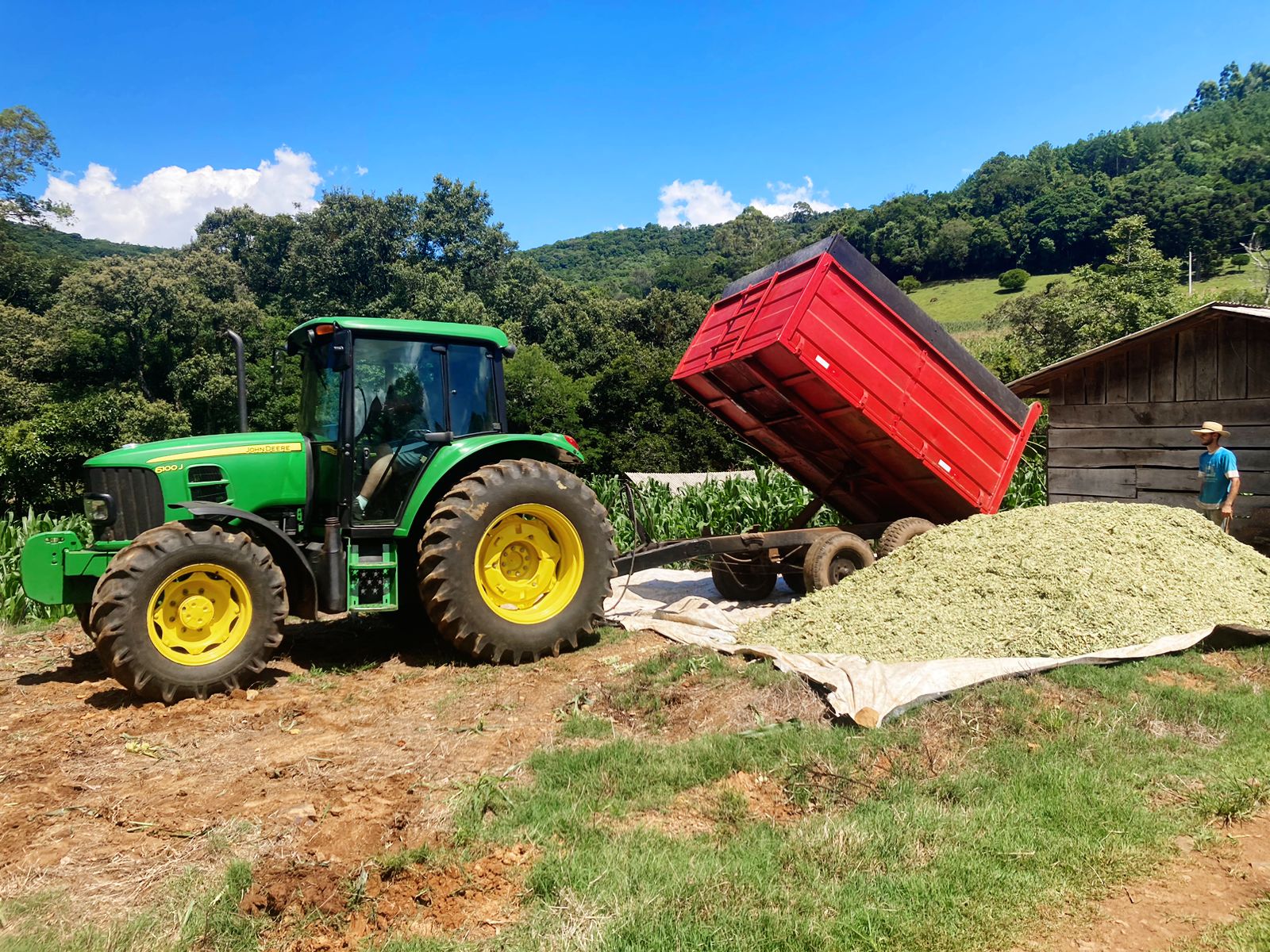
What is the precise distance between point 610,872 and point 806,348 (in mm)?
4751

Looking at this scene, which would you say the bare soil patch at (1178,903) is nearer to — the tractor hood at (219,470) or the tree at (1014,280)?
the tractor hood at (219,470)

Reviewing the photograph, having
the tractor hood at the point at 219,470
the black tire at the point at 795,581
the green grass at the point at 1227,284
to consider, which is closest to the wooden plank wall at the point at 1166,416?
the black tire at the point at 795,581

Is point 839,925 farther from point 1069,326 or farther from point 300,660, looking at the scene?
point 1069,326

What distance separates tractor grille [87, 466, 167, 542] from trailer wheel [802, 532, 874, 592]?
5.21 meters

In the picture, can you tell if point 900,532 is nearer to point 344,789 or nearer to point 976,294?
point 344,789

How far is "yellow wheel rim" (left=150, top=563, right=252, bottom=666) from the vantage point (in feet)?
16.5

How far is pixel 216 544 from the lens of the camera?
512 cm

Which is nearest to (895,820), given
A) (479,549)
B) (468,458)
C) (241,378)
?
(479,549)

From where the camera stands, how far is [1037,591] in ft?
19.8

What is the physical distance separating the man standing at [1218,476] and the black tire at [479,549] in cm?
580

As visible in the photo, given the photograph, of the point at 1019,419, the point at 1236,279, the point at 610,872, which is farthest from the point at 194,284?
the point at 1236,279

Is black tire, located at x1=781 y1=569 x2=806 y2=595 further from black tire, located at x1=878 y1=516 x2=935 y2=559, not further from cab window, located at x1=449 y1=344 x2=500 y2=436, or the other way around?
cab window, located at x1=449 y1=344 x2=500 y2=436

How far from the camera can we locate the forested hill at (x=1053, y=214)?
188ft

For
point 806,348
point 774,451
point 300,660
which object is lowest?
point 300,660
